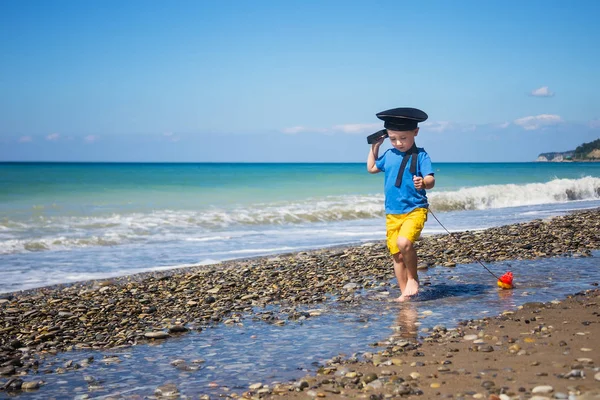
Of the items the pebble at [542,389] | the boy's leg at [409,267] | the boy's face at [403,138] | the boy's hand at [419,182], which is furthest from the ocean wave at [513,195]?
the pebble at [542,389]

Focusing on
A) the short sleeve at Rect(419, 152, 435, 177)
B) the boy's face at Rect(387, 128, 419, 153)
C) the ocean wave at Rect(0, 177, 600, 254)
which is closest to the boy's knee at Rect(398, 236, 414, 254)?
the short sleeve at Rect(419, 152, 435, 177)

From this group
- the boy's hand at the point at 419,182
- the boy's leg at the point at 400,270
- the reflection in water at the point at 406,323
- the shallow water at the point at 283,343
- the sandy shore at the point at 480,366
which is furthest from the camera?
the boy's leg at the point at 400,270

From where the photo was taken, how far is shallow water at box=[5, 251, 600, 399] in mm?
4816

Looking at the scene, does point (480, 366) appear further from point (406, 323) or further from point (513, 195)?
point (513, 195)

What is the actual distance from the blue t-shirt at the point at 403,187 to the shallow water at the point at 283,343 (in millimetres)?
1094

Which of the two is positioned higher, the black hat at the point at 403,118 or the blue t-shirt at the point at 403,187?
the black hat at the point at 403,118

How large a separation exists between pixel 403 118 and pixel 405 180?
2.26 ft

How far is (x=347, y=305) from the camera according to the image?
7.30 metres

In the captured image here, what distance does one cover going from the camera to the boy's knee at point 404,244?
718 centimetres

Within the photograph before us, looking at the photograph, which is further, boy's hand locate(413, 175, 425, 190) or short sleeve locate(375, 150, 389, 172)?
short sleeve locate(375, 150, 389, 172)

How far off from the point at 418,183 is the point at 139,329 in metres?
3.33

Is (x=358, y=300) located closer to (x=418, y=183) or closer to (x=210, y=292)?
(x=418, y=183)

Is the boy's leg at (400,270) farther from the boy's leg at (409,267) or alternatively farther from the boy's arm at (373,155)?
the boy's arm at (373,155)

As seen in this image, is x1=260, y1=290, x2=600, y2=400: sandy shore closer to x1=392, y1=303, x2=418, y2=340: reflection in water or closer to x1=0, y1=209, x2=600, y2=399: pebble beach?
x1=0, y1=209, x2=600, y2=399: pebble beach
